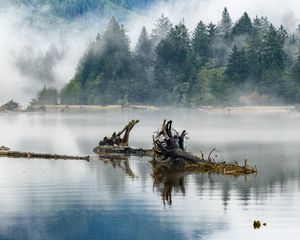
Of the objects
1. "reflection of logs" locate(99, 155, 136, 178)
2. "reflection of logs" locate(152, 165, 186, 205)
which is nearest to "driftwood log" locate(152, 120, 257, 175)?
"reflection of logs" locate(152, 165, 186, 205)

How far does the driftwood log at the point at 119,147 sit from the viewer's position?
88.7 metres

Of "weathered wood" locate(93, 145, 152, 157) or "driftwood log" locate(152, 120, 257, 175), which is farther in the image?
"weathered wood" locate(93, 145, 152, 157)

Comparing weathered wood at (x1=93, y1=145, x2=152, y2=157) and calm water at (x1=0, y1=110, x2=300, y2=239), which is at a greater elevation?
weathered wood at (x1=93, y1=145, x2=152, y2=157)

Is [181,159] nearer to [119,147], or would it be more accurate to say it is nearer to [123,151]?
[123,151]

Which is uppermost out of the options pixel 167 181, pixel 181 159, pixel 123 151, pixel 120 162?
pixel 123 151

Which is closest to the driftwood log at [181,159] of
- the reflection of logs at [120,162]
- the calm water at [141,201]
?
the calm water at [141,201]

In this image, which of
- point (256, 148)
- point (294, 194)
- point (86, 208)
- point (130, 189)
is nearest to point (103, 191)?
point (130, 189)

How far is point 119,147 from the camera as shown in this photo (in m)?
89.4

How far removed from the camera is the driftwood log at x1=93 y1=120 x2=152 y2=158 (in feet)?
291

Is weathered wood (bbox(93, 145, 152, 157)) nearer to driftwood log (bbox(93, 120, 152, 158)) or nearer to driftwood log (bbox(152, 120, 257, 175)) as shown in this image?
driftwood log (bbox(93, 120, 152, 158))

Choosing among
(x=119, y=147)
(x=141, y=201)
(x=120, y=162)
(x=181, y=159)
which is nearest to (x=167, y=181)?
(x=181, y=159)

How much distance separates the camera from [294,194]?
6250 centimetres

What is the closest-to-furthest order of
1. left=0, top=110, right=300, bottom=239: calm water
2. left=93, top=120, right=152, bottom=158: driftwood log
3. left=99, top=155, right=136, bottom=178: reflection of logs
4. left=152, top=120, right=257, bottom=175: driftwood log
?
left=0, top=110, right=300, bottom=239: calm water < left=152, top=120, right=257, bottom=175: driftwood log < left=99, top=155, right=136, bottom=178: reflection of logs < left=93, top=120, right=152, bottom=158: driftwood log

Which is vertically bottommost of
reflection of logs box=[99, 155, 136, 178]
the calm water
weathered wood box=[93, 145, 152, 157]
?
the calm water
